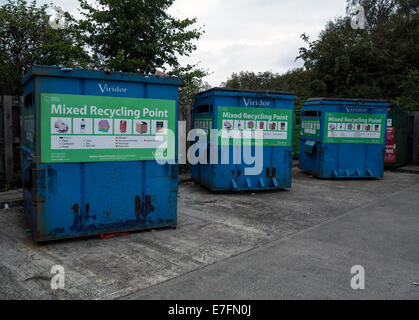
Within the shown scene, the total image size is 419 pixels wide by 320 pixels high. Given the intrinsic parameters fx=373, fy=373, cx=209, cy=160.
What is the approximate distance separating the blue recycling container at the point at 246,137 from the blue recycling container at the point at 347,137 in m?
2.36

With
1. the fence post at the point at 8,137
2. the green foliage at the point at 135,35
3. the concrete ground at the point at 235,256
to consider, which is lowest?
the concrete ground at the point at 235,256

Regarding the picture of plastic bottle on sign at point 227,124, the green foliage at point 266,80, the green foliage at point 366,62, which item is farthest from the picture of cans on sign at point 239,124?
the green foliage at point 266,80

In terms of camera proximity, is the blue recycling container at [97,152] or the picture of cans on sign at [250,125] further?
the picture of cans on sign at [250,125]

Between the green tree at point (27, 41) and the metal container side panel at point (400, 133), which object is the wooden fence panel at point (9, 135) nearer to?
the green tree at point (27, 41)

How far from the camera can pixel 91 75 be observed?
488 centimetres

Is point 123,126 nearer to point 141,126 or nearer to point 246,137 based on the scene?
point 141,126

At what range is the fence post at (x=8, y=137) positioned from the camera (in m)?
7.84

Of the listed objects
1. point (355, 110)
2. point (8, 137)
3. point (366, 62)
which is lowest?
point (8, 137)

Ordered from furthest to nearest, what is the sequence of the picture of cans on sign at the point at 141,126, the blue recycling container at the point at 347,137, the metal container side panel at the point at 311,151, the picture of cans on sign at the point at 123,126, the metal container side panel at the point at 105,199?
the metal container side panel at the point at 311,151 < the blue recycling container at the point at 347,137 < the picture of cans on sign at the point at 141,126 < the picture of cans on sign at the point at 123,126 < the metal container side panel at the point at 105,199

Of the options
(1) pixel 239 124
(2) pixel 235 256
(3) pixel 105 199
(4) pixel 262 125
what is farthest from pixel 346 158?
(3) pixel 105 199

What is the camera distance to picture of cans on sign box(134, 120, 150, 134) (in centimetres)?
524

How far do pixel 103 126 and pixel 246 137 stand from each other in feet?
12.9

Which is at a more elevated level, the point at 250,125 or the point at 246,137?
the point at 250,125
